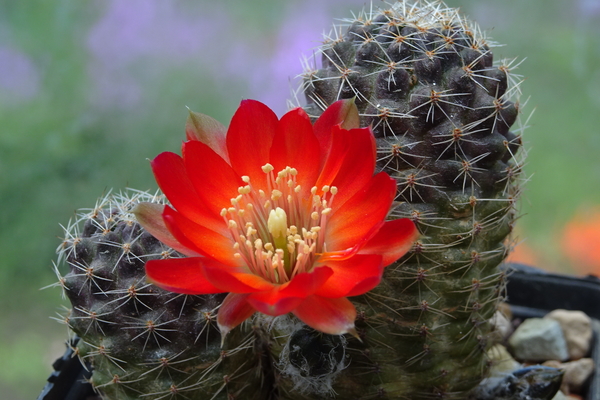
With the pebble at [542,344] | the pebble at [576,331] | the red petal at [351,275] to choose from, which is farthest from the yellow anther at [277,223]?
the pebble at [576,331]

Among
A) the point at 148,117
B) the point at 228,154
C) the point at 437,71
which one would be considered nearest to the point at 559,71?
the point at 437,71

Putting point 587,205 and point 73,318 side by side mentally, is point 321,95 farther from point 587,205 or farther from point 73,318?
point 587,205

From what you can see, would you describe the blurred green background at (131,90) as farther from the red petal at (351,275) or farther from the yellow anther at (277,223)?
the red petal at (351,275)

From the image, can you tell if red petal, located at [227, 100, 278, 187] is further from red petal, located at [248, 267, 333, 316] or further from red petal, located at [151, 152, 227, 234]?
red petal, located at [248, 267, 333, 316]

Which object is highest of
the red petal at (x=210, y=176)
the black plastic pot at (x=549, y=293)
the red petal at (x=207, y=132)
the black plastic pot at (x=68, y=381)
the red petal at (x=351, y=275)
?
the red petal at (x=207, y=132)

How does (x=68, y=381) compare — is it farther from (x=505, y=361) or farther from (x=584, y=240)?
(x=584, y=240)

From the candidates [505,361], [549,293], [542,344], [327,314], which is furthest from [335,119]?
[549,293]

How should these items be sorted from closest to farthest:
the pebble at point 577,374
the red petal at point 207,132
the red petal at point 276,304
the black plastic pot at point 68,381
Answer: the red petal at point 276,304, the red petal at point 207,132, the black plastic pot at point 68,381, the pebble at point 577,374

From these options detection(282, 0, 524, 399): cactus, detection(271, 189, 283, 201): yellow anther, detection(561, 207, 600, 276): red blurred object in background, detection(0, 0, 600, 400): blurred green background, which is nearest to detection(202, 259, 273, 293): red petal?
detection(271, 189, 283, 201): yellow anther
